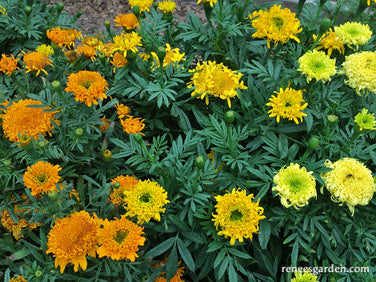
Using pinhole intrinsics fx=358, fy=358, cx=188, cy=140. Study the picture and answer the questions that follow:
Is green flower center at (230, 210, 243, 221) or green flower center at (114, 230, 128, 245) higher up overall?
green flower center at (230, 210, 243, 221)

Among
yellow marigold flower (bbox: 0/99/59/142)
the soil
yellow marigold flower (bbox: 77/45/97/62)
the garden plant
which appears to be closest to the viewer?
the garden plant

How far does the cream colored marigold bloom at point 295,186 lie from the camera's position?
59.6 inches

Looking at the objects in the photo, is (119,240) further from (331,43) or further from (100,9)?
(100,9)

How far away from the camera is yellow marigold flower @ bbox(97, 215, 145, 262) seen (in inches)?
57.6

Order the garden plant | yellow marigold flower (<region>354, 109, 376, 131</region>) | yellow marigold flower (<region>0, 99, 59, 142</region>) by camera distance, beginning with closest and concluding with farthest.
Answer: the garden plant, yellow marigold flower (<region>354, 109, 376, 131</region>), yellow marigold flower (<region>0, 99, 59, 142</region>)

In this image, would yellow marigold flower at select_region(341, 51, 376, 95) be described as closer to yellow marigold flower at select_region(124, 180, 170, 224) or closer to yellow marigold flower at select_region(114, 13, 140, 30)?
yellow marigold flower at select_region(124, 180, 170, 224)

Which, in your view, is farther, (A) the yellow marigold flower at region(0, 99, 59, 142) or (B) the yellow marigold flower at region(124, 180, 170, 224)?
(A) the yellow marigold flower at region(0, 99, 59, 142)

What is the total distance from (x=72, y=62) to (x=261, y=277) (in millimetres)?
1666

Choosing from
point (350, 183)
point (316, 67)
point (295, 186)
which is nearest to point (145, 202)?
point (295, 186)

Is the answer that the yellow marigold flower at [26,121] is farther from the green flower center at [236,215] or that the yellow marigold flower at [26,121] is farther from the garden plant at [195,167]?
the green flower center at [236,215]

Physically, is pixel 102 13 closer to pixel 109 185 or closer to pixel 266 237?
pixel 109 185

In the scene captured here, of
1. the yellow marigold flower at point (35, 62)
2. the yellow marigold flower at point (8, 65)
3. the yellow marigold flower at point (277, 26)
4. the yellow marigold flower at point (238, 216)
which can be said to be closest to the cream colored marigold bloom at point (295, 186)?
the yellow marigold flower at point (238, 216)

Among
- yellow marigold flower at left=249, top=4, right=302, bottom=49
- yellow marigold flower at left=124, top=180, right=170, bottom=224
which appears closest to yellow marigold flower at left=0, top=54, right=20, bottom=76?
yellow marigold flower at left=124, top=180, right=170, bottom=224

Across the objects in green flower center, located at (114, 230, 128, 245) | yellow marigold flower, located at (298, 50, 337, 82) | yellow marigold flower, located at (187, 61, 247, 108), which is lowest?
green flower center, located at (114, 230, 128, 245)
